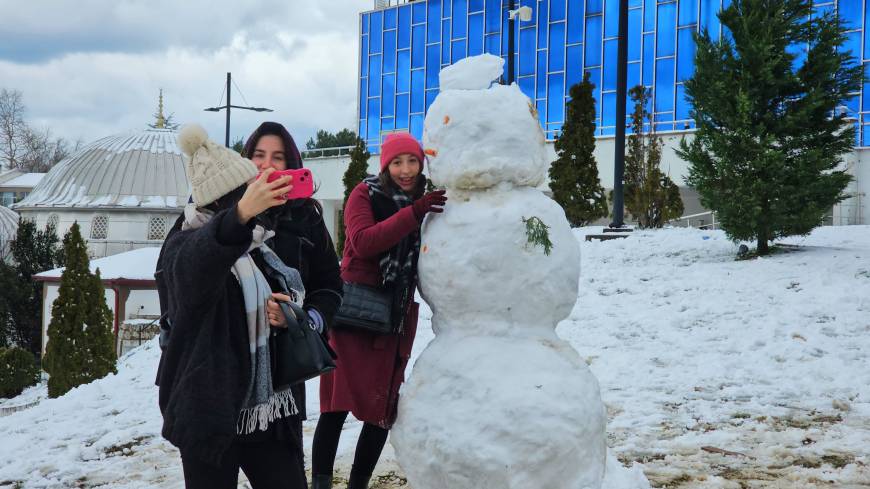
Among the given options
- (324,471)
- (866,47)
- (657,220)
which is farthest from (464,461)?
(866,47)

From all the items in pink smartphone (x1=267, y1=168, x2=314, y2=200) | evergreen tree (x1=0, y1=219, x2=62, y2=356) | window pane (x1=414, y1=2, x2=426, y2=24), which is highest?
window pane (x1=414, y1=2, x2=426, y2=24)

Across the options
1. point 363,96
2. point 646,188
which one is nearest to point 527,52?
point 363,96

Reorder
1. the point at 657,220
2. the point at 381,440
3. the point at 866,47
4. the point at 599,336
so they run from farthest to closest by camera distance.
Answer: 1. the point at 866,47
2. the point at 657,220
3. the point at 599,336
4. the point at 381,440

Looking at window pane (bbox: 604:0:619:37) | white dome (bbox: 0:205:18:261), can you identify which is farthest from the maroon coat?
white dome (bbox: 0:205:18:261)

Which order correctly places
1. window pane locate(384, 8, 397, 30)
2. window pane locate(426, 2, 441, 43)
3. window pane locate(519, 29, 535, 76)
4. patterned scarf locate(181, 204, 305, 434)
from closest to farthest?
patterned scarf locate(181, 204, 305, 434), window pane locate(519, 29, 535, 76), window pane locate(426, 2, 441, 43), window pane locate(384, 8, 397, 30)

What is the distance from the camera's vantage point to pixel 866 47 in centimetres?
2341

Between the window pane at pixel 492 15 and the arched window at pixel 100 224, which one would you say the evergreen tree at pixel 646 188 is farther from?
the arched window at pixel 100 224

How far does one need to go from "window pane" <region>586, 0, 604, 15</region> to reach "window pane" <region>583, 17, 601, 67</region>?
0.76ft

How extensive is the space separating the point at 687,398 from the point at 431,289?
3929 millimetres

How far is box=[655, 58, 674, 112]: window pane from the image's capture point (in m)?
26.4

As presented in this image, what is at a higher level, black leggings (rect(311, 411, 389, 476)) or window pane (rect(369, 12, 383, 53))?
window pane (rect(369, 12, 383, 53))

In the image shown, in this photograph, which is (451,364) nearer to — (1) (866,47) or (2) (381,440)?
(2) (381,440)

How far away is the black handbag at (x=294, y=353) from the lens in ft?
8.17

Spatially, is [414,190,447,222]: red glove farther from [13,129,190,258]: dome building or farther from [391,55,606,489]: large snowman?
[13,129,190,258]: dome building
